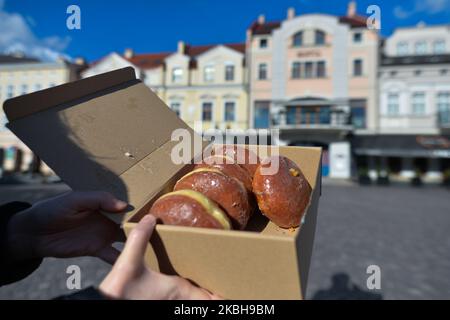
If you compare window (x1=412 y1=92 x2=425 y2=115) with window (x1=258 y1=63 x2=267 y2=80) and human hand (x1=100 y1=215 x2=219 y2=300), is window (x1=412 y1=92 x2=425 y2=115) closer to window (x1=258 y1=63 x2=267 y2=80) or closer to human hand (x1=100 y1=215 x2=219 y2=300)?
window (x1=258 y1=63 x2=267 y2=80)

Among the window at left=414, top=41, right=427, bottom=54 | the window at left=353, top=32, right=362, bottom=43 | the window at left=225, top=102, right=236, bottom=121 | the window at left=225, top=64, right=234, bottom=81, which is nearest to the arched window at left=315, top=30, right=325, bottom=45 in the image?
the window at left=353, top=32, right=362, bottom=43

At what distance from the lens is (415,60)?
16578mm

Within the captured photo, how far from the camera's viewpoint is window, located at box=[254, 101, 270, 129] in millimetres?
17984

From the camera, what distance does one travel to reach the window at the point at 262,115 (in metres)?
18.0

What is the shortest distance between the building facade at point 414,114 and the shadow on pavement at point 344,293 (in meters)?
14.6

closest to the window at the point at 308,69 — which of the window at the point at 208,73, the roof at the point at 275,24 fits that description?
the roof at the point at 275,24

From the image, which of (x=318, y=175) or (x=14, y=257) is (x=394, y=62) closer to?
(x=318, y=175)

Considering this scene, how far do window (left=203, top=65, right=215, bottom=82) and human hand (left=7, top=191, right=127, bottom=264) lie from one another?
1791 centimetres

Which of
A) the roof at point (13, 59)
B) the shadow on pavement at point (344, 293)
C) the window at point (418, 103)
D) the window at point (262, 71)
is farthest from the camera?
the roof at point (13, 59)

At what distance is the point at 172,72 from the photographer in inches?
728

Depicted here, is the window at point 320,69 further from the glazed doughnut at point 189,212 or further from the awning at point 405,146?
the glazed doughnut at point 189,212

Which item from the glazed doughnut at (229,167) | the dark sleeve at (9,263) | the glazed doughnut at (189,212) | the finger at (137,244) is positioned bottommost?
the dark sleeve at (9,263)
